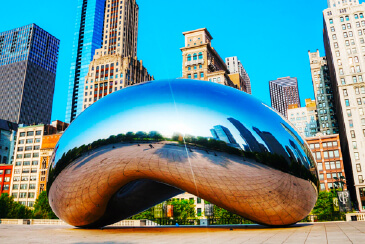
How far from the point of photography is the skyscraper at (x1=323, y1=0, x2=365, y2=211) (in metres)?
73.4

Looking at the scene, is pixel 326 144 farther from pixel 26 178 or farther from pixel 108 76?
pixel 26 178

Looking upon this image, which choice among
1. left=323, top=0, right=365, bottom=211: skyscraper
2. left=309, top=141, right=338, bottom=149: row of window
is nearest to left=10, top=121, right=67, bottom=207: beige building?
left=309, top=141, right=338, bottom=149: row of window

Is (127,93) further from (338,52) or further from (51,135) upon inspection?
(51,135)

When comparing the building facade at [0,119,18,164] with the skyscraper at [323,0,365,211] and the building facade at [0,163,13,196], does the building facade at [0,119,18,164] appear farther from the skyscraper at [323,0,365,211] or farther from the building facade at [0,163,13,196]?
the skyscraper at [323,0,365,211]

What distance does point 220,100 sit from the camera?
803 cm

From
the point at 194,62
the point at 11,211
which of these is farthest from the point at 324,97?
the point at 11,211

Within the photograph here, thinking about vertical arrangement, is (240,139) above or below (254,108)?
below

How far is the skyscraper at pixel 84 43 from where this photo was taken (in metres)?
164

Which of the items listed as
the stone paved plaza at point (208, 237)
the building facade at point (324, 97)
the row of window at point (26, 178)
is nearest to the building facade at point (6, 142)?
the row of window at point (26, 178)

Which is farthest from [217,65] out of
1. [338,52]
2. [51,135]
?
[51,135]

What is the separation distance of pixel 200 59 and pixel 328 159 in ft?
150

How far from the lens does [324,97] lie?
113 metres

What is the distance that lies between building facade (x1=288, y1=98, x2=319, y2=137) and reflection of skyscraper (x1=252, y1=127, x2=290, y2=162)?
13196cm

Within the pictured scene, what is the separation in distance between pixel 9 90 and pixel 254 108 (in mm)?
185415
